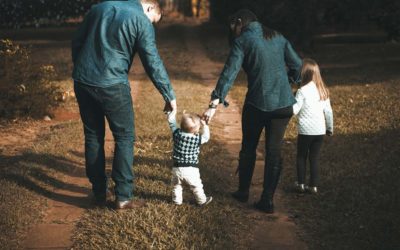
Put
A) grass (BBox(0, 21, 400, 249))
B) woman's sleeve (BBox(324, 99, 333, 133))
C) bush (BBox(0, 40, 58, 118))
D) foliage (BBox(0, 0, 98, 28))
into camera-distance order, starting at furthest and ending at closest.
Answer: foliage (BBox(0, 0, 98, 28)) → bush (BBox(0, 40, 58, 118)) → woman's sleeve (BBox(324, 99, 333, 133)) → grass (BBox(0, 21, 400, 249))

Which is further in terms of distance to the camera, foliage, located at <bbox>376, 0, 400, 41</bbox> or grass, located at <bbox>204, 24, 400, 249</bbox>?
foliage, located at <bbox>376, 0, 400, 41</bbox>

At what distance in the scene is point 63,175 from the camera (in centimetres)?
633

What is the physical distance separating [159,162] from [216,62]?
40.7 feet

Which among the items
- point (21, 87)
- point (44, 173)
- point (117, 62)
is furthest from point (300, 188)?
point (21, 87)

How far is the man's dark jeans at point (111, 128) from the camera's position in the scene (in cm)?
482

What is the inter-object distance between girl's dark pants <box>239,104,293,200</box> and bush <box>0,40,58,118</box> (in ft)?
16.6

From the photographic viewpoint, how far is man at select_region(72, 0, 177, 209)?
4691mm

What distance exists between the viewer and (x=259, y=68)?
4.95 m

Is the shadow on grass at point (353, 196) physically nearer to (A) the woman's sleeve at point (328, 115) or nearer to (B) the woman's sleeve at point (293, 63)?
(A) the woman's sleeve at point (328, 115)

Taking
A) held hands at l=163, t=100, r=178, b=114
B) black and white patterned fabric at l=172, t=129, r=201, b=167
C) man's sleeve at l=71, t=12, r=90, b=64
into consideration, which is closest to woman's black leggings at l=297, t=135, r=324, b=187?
black and white patterned fabric at l=172, t=129, r=201, b=167

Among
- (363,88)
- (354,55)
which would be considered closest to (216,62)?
(354,55)

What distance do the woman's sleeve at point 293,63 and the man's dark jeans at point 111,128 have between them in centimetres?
151

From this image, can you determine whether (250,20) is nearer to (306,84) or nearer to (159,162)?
(306,84)

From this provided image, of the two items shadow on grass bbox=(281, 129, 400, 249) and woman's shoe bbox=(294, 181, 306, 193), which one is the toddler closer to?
shadow on grass bbox=(281, 129, 400, 249)
